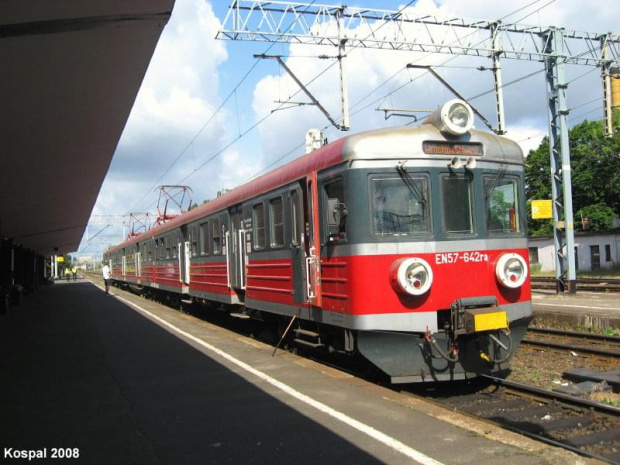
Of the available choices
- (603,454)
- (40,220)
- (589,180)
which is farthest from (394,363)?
(589,180)

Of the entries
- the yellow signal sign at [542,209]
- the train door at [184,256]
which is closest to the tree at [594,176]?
the yellow signal sign at [542,209]

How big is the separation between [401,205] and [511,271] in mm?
1614

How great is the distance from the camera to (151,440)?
210 inches

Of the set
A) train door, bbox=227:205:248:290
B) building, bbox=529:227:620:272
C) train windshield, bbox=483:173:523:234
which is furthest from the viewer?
building, bbox=529:227:620:272

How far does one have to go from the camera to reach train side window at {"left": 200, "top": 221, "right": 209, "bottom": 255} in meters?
14.2

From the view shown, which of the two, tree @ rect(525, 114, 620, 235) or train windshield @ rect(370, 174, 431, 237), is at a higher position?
tree @ rect(525, 114, 620, 235)

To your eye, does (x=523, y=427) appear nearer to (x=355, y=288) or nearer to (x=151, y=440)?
(x=355, y=288)

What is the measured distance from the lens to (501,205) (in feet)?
24.5

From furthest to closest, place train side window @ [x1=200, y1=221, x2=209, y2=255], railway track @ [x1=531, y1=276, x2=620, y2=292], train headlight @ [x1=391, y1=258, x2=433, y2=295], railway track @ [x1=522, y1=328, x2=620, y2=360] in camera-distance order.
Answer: railway track @ [x1=531, y1=276, x2=620, y2=292] → train side window @ [x1=200, y1=221, x2=209, y2=255] → railway track @ [x1=522, y1=328, x2=620, y2=360] → train headlight @ [x1=391, y1=258, x2=433, y2=295]

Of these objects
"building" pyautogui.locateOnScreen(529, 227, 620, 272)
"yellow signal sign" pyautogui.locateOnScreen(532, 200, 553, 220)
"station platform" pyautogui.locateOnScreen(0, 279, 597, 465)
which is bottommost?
"station platform" pyautogui.locateOnScreen(0, 279, 597, 465)

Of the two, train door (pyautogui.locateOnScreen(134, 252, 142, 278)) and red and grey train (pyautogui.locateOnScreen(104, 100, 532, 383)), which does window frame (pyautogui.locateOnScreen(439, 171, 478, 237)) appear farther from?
train door (pyautogui.locateOnScreen(134, 252, 142, 278))

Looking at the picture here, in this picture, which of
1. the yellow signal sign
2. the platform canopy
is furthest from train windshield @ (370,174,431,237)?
the yellow signal sign

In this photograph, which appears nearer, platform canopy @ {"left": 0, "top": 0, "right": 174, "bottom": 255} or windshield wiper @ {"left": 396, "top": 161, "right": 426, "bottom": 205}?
platform canopy @ {"left": 0, "top": 0, "right": 174, "bottom": 255}

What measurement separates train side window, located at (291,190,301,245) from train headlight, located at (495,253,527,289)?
9.18ft
